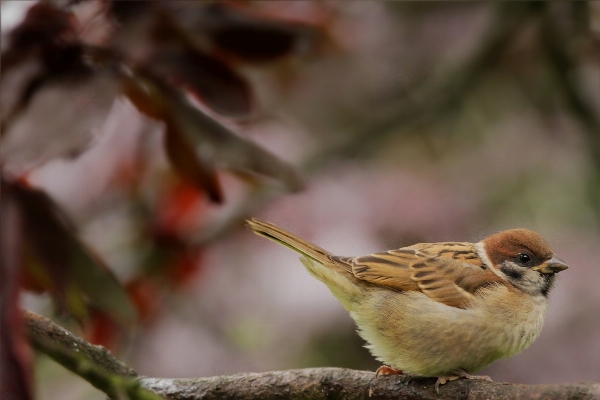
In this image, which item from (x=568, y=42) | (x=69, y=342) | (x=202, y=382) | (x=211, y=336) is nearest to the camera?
(x=69, y=342)

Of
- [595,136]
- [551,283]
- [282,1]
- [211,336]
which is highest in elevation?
[282,1]

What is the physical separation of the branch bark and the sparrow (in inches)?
2.5

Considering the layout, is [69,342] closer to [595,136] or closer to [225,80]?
[225,80]

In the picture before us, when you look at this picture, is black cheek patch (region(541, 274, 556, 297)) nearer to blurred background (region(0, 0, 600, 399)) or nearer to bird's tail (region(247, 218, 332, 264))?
bird's tail (region(247, 218, 332, 264))

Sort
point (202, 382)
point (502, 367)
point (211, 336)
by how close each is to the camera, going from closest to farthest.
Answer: point (202, 382) < point (211, 336) < point (502, 367)

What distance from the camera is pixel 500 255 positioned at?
1766mm

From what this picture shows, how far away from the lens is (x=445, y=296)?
1.76 m

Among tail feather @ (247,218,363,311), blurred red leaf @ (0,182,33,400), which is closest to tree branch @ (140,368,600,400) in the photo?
tail feather @ (247,218,363,311)

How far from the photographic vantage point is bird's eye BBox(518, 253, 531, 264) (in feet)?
5.65

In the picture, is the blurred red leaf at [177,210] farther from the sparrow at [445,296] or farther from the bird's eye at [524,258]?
the bird's eye at [524,258]

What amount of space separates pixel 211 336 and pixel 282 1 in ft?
4.09

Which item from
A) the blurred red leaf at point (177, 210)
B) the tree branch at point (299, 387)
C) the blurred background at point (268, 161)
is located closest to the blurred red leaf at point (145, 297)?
the blurred background at point (268, 161)

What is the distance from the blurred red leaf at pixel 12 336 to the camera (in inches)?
34.4

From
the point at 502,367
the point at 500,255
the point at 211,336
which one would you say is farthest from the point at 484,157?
the point at 500,255
